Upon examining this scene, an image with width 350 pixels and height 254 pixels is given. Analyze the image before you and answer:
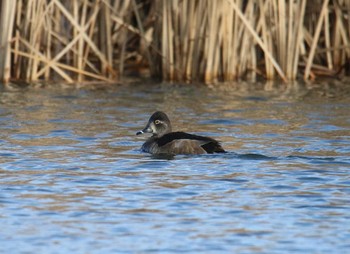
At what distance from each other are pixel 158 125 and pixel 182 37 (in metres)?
4.39

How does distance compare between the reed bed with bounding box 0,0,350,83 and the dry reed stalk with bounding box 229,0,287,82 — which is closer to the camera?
the dry reed stalk with bounding box 229,0,287,82

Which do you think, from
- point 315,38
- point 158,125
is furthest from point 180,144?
point 315,38

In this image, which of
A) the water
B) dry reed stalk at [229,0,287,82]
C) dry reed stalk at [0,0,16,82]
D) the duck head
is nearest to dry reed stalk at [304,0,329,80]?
dry reed stalk at [229,0,287,82]

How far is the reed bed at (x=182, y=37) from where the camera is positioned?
1426 centimetres

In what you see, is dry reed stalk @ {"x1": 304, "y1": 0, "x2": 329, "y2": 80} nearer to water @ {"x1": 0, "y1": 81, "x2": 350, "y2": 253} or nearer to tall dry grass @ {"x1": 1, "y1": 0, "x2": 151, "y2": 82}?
water @ {"x1": 0, "y1": 81, "x2": 350, "y2": 253}

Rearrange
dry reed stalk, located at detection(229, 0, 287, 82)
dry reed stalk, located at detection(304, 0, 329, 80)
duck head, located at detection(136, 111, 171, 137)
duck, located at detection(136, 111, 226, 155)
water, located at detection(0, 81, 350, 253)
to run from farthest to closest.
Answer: dry reed stalk, located at detection(304, 0, 329, 80) < dry reed stalk, located at detection(229, 0, 287, 82) < duck head, located at detection(136, 111, 171, 137) < duck, located at detection(136, 111, 226, 155) < water, located at detection(0, 81, 350, 253)

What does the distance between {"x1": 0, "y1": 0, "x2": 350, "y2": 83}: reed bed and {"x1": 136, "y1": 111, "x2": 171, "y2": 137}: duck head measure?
13.0 ft

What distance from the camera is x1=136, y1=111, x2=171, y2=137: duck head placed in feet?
34.0

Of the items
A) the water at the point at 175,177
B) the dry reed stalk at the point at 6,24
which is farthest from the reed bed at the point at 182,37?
the water at the point at 175,177

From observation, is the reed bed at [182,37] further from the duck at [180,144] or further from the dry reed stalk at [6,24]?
the duck at [180,144]

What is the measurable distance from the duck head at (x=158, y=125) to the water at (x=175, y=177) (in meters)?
0.28

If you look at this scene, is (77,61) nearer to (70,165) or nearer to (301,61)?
(301,61)

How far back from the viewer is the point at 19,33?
1445 centimetres

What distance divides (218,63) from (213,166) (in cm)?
610
